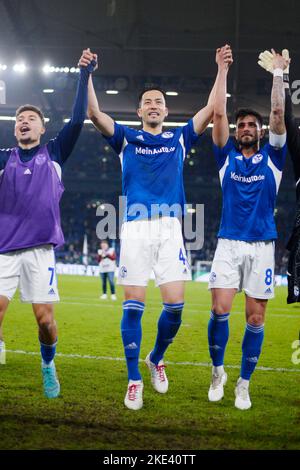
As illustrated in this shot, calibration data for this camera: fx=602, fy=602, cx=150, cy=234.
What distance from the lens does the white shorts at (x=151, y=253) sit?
4535mm

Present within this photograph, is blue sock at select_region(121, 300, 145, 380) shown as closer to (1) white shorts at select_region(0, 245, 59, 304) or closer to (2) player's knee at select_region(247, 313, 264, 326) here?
(1) white shorts at select_region(0, 245, 59, 304)

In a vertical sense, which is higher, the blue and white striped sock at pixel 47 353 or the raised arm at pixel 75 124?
the raised arm at pixel 75 124

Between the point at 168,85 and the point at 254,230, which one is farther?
the point at 168,85

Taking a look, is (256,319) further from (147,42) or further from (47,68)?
(47,68)

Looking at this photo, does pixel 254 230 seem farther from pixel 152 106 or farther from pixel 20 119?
pixel 20 119

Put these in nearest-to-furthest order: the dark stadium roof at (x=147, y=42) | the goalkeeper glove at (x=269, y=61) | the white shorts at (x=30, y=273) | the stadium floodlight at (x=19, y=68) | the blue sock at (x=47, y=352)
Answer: the white shorts at (x=30, y=273) < the blue sock at (x=47, y=352) < the goalkeeper glove at (x=269, y=61) < the dark stadium roof at (x=147, y=42) < the stadium floodlight at (x=19, y=68)

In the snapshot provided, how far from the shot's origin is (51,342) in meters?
4.62

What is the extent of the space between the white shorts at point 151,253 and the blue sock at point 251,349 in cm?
66

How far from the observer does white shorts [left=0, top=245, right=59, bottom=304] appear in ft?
14.5

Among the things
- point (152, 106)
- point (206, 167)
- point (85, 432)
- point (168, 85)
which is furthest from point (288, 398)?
→ point (206, 167)

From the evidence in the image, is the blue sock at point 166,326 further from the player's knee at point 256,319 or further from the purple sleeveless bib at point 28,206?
the purple sleeveless bib at point 28,206

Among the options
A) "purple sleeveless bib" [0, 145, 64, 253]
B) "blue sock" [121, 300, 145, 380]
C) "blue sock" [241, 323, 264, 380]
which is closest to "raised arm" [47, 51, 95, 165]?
"purple sleeveless bib" [0, 145, 64, 253]

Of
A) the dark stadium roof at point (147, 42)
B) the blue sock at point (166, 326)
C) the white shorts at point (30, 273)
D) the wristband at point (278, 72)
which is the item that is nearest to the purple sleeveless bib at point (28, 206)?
the white shorts at point (30, 273)

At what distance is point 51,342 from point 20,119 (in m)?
1.74
